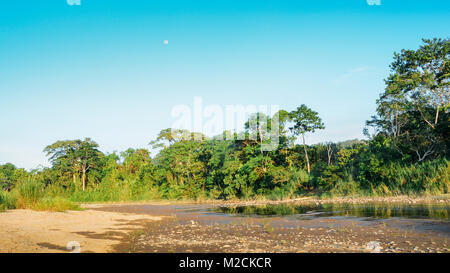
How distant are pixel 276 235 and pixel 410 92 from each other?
2292cm

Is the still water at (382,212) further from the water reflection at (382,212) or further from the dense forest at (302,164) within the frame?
the dense forest at (302,164)

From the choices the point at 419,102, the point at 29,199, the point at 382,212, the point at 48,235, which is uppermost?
the point at 419,102

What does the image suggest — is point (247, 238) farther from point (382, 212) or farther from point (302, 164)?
point (302, 164)

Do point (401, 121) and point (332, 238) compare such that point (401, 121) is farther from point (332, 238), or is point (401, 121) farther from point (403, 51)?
point (332, 238)

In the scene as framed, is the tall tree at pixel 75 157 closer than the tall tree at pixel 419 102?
No

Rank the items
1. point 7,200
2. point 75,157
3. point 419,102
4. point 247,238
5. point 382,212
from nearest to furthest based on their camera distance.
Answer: point 247,238, point 7,200, point 382,212, point 419,102, point 75,157

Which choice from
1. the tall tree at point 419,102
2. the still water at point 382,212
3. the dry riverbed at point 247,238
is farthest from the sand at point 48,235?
the tall tree at point 419,102

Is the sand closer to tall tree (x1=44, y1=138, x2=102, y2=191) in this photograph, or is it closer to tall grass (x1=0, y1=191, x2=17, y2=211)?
tall grass (x1=0, y1=191, x2=17, y2=211)

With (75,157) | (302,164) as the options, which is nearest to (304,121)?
(302,164)

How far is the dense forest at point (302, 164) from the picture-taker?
20.1m

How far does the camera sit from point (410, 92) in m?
25.0

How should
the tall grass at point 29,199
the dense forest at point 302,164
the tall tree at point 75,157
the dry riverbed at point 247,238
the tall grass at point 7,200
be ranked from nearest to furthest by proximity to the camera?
the dry riverbed at point 247,238 < the tall grass at point 7,200 < the tall grass at point 29,199 < the dense forest at point 302,164 < the tall tree at point 75,157

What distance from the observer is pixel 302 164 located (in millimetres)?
29297
